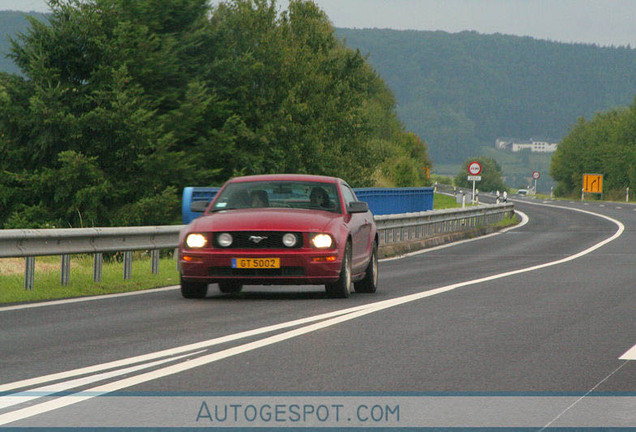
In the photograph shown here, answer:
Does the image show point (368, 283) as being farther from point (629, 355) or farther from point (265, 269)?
point (629, 355)

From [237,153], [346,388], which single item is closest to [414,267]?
[346,388]

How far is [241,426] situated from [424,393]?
1391mm

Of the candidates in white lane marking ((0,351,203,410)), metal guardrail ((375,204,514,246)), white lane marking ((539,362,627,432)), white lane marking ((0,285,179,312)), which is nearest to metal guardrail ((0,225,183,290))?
white lane marking ((0,285,179,312))

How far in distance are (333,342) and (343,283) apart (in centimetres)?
396

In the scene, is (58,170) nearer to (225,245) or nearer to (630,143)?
(225,245)

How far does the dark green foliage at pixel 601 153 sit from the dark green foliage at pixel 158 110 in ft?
255

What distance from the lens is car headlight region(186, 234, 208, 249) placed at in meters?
12.5

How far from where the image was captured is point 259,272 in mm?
12305

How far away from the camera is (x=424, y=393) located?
655cm

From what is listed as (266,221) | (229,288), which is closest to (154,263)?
(229,288)

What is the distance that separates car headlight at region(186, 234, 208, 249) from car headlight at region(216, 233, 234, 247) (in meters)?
0.16

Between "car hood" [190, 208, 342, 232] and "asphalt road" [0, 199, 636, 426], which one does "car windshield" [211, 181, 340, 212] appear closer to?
"car hood" [190, 208, 342, 232]

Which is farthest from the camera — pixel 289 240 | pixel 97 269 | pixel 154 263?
pixel 154 263

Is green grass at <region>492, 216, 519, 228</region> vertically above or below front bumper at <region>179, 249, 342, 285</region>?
below
